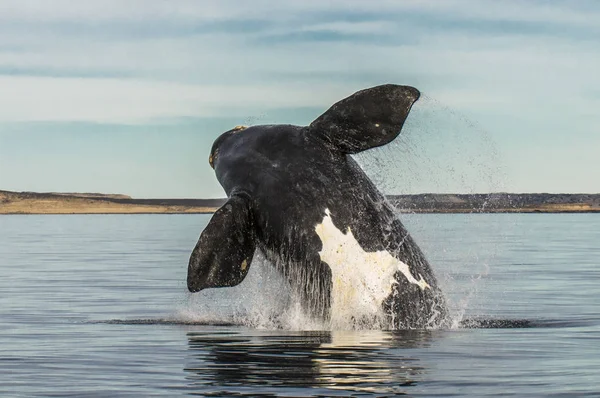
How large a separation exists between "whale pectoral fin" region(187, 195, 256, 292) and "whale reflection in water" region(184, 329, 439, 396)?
748 mm

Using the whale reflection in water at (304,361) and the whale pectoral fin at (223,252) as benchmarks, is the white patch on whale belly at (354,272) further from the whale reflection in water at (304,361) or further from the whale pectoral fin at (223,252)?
the whale pectoral fin at (223,252)

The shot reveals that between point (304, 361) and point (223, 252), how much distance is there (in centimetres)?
247

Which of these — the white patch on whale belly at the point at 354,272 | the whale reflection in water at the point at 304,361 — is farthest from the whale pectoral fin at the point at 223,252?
the white patch on whale belly at the point at 354,272

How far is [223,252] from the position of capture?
13820 millimetres

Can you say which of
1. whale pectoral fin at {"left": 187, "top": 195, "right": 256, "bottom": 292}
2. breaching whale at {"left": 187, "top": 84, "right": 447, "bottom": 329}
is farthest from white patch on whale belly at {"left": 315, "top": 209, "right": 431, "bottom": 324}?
whale pectoral fin at {"left": 187, "top": 195, "right": 256, "bottom": 292}

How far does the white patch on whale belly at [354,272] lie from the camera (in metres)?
14.1

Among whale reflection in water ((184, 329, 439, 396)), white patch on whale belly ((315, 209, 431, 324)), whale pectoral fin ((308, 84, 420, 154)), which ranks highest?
whale pectoral fin ((308, 84, 420, 154))

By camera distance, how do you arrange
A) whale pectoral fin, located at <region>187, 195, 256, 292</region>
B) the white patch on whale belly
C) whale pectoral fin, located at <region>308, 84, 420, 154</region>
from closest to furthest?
whale pectoral fin, located at <region>187, 195, 256, 292</region>
whale pectoral fin, located at <region>308, 84, 420, 154</region>
the white patch on whale belly

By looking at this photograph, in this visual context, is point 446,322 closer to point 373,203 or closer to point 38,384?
point 373,203

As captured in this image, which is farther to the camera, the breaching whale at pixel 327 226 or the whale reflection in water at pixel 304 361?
the breaching whale at pixel 327 226

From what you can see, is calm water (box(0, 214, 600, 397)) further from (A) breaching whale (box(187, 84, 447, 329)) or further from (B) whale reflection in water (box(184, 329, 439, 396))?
(A) breaching whale (box(187, 84, 447, 329))

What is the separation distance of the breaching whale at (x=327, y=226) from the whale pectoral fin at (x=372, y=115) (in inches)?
0.5

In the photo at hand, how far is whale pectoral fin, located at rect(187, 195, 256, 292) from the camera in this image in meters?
13.7

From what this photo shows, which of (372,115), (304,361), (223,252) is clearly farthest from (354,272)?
(304,361)
